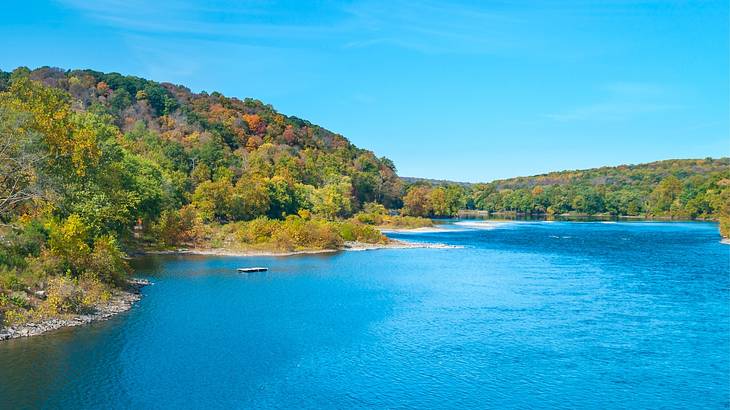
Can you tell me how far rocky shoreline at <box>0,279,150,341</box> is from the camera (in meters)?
34.3

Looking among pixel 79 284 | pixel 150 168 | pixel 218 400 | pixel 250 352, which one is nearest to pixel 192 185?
pixel 150 168

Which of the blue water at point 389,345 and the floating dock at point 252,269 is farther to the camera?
the floating dock at point 252,269

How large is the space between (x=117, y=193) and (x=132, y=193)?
492 cm

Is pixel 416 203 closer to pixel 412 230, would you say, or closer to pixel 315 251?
pixel 412 230

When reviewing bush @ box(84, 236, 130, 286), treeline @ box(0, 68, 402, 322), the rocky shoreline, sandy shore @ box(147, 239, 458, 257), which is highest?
treeline @ box(0, 68, 402, 322)

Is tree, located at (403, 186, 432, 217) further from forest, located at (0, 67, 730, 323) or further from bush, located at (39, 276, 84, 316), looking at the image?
bush, located at (39, 276, 84, 316)

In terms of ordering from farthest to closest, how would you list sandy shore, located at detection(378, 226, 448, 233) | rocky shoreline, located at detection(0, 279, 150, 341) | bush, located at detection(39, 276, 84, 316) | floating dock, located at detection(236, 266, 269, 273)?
1. sandy shore, located at detection(378, 226, 448, 233)
2. floating dock, located at detection(236, 266, 269, 273)
3. bush, located at detection(39, 276, 84, 316)
4. rocky shoreline, located at detection(0, 279, 150, 341)

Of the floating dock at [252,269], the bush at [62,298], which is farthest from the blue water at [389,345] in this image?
the bush at [62,298]

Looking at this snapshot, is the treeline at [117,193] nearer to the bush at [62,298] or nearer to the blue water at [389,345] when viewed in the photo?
the bush at [62,298]

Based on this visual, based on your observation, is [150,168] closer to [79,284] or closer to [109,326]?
[79,284]

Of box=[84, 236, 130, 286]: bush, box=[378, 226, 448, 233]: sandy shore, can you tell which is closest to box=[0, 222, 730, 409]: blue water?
box=[84, 236, 130, 286]: bush

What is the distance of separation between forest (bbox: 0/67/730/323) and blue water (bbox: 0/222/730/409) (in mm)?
5340

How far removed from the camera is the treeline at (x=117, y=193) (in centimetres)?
4291

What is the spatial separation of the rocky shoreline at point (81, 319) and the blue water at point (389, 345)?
3.14ft
